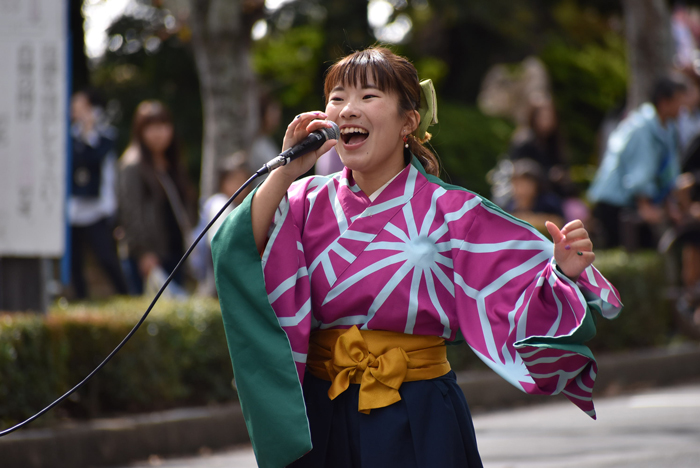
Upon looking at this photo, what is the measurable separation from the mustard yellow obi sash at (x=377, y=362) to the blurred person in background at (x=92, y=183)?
620 centimetres

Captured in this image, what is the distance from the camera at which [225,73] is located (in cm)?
913

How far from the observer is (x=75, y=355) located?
18.7 feet

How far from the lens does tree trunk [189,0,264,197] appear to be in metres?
9.04

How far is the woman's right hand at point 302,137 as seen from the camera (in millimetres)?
2783

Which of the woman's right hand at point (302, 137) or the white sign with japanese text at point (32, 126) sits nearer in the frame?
the woman's right hand at point (302, 137)

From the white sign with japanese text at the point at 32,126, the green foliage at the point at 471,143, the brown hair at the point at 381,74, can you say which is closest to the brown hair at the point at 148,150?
the white sign with japanese text at the point at 32,126

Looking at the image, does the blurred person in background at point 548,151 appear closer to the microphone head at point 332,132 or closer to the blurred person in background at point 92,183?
the blurred person in background at point 92,183

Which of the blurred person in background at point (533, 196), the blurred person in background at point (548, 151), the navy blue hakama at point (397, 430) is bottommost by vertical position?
the navy blue hakama at point (397, 430)

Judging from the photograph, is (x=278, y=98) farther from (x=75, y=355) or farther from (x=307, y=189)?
(x=307, y=189)

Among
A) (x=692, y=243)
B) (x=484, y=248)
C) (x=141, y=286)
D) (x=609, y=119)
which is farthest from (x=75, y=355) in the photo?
(x=609, y=119)

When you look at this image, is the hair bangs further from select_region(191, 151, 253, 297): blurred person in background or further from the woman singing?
select_region(191, 151, 253, 297): blurred person in background

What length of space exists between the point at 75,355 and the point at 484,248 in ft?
11.7

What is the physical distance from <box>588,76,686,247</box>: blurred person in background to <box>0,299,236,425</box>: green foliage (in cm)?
398

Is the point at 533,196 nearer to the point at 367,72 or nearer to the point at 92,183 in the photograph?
the point at 92,183
